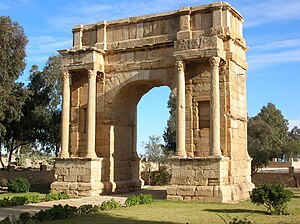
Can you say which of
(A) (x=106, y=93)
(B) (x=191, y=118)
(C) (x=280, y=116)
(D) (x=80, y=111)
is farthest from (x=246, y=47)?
(C) (x=280, y=116)

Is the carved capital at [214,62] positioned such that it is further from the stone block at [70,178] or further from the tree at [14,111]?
the tree at [14,111]

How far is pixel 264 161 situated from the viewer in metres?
31.9

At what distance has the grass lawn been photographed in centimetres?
1126

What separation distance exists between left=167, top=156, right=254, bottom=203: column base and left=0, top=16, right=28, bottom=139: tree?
12.2 metres

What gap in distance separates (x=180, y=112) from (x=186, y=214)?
5.88 metres

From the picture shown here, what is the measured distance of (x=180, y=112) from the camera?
17.6 metres

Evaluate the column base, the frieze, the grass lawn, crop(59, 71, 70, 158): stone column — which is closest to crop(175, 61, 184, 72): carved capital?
the frieze

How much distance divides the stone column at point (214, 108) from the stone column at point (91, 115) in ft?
18.2

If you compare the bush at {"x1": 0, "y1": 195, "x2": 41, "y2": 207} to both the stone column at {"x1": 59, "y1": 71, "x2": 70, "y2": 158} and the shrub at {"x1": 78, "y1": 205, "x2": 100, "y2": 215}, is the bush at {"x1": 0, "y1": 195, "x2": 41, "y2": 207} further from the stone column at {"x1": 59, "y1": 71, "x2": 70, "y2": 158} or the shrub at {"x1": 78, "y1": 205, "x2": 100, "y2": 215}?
the stone column at {"x1": 59, "y1": 71, "x2": 70, "y2": 158}

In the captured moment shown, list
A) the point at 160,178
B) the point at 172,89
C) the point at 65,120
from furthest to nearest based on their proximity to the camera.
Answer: the point at 160,178, the point at 65,120, the point at 172,89

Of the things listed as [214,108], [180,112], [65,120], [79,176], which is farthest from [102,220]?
[65,120]

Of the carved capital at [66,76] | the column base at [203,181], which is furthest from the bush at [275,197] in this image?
the carved capital at [66,76]

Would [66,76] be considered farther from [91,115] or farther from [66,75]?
[91,115]

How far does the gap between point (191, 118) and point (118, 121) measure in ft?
13.9
